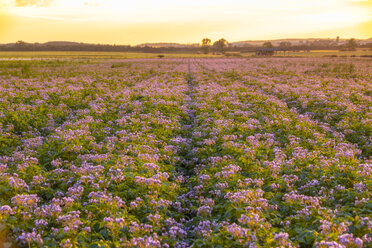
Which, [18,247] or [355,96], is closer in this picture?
[18,247]

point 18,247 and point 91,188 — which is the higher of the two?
point 91,188

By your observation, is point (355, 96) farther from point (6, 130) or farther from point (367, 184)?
point (6, 130)

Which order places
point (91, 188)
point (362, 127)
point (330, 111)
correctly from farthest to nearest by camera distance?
point (330, 111) → point (362, 127) → point (91, 188)

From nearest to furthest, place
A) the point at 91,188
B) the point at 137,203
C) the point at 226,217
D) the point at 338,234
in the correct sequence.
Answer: the point at 338,234 → the point at 226,217 → the point at 137,203 → the point at 91,188

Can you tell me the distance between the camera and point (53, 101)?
20.8m

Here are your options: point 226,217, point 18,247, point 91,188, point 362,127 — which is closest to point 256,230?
point 226,217

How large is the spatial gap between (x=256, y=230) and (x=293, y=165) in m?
4.47

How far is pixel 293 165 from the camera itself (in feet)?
31.9

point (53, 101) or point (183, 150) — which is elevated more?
point (53, 101)

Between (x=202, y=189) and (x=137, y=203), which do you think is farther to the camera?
(x=202, y=189)

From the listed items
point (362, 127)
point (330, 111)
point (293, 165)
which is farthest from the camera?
point (330, 111)

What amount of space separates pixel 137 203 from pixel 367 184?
5.96 meters

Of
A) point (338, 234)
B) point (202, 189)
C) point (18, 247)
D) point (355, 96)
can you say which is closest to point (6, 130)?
point (18, 247)

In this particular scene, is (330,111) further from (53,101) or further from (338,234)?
(53,101)
